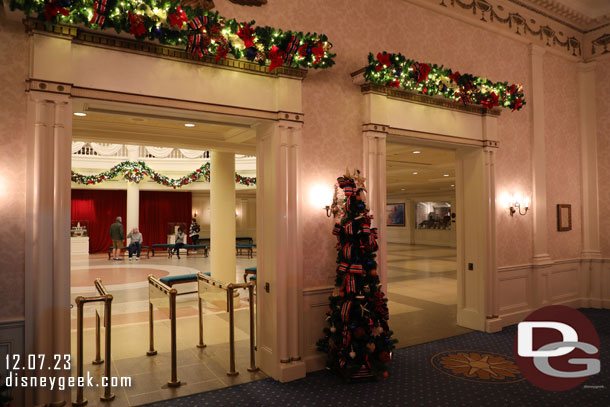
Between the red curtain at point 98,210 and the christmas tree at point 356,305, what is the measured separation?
18.9 m

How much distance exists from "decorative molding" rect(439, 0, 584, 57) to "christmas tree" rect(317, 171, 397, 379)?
380 centimetres

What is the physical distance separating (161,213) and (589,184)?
19104 millimetres

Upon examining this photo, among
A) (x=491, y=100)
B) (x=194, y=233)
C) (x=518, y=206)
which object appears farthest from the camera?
(x=194, y=233)

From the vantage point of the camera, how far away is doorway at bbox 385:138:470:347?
6.50 m

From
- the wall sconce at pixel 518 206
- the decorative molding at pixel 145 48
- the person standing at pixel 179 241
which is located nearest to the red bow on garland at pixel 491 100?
the wall sconce at pixel 518 206

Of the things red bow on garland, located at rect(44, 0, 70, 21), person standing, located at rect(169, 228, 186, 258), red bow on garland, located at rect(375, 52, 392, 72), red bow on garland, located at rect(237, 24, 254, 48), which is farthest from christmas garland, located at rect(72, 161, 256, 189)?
red bow on garland, located at rect(44, 0, 70, 21)

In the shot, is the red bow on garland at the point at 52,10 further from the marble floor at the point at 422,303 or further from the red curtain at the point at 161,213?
the red curtain at the point at 161,213

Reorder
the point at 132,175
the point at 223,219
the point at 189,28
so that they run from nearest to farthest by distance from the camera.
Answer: the point at 189,28 < the point at 223,219 < the point at 132,175

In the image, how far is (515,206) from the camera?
22.1 feet

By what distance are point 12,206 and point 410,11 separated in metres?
5.34

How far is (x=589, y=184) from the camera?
309 inches

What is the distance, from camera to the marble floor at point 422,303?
6.17 meters

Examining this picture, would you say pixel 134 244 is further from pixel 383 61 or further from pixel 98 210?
pixel 383 61

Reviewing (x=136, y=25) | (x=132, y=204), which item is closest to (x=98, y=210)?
(x=132, y=204)
